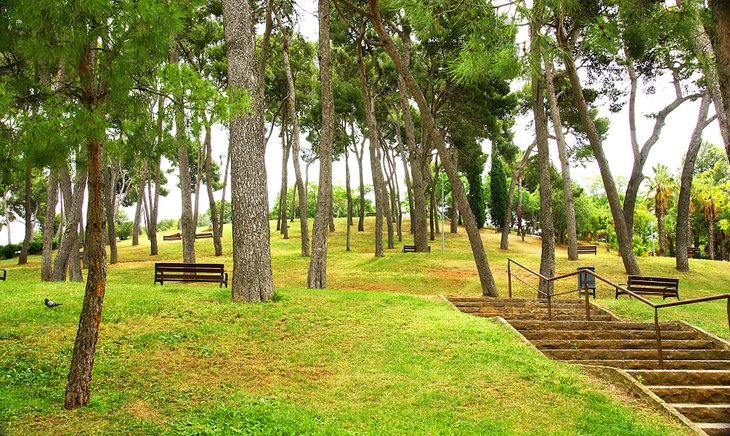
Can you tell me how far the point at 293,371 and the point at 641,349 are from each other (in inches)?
213

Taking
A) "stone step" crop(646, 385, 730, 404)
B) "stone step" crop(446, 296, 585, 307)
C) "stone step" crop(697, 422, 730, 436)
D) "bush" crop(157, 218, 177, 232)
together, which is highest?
"bush" crop(157, 218, 177, 232)

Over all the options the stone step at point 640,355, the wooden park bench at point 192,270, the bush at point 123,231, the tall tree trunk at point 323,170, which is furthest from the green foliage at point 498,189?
the stone step at point 640,355

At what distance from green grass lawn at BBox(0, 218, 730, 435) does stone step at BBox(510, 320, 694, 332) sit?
0.65 meters

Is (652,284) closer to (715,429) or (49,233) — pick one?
(715,429)

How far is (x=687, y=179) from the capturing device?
21516mm

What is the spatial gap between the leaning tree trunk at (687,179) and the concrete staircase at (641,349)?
1276 centimetres

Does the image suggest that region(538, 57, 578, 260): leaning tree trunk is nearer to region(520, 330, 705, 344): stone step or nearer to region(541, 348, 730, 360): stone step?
region(520, 330, 705, 344): stone step

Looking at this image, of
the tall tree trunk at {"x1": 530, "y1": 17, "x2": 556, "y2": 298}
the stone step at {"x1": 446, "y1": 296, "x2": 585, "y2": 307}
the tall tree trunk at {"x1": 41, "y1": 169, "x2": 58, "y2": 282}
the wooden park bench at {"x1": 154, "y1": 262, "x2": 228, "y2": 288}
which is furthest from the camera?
the tall tree trunk at {"x1": 41, "y1": 169, "x2": 58, "y2": 282}

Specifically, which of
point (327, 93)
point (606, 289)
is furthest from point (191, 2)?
point (606, 289)

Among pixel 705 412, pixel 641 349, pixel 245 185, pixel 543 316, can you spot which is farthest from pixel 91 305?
pixel 543 316

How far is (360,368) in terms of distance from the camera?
283 inches

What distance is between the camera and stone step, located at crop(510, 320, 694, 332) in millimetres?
9648

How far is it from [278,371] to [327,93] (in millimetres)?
8807

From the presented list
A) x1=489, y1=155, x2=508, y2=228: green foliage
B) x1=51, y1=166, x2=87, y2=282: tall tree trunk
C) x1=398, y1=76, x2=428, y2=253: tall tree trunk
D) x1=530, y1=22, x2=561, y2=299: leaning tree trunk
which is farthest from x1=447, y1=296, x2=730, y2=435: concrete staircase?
x1=489, y1=155, x2=508, y2=228: green foliage
